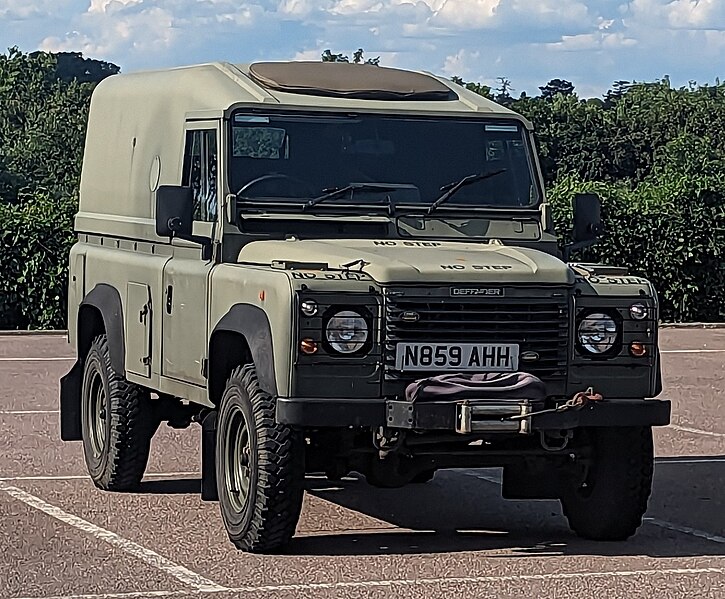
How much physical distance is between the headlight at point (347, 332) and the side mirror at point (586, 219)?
2.32 meters

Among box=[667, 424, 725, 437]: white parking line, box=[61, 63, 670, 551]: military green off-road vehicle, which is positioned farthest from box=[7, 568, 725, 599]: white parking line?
box=[667, 424, 725, 437]: white parking line

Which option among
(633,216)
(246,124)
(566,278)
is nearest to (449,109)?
(246,124)

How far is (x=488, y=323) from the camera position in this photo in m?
8.53

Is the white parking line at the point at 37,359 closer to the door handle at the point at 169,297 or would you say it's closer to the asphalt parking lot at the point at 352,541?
the asphalt parking lot at the point at 352,541

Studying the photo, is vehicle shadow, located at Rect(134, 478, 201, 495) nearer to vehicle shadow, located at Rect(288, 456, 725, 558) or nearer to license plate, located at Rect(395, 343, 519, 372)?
vehicle shadow, located at Rect(288, 456, 725, 558)

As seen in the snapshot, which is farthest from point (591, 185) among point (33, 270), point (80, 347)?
point (80, 347)

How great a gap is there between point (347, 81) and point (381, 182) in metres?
0.87

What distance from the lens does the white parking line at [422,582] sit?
7.72 m

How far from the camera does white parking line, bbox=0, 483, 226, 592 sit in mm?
8008

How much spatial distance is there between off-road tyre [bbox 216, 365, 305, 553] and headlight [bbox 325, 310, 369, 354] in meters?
0.48

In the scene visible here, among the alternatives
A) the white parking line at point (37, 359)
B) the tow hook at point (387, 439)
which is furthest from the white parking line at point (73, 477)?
the white parking line at point (37, 359)

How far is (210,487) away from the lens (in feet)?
30.9

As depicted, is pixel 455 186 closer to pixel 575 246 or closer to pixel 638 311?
pixel 575 246

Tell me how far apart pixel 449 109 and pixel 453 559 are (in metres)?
2.98
